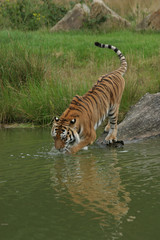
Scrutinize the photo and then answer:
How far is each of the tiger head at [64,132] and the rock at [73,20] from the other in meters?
14.6

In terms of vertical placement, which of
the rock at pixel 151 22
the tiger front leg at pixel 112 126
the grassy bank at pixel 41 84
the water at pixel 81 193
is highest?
the rock at pixel 151 22

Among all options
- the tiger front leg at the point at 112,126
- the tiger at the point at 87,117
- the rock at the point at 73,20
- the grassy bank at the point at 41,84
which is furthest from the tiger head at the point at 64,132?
the rock at the point at 73,20

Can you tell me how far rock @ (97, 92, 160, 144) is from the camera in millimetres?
7512

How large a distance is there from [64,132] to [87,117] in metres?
0.53

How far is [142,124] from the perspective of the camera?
25.1ft

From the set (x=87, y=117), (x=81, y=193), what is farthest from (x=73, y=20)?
(x=81, y=193)

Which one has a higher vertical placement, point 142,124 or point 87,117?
point 87,117

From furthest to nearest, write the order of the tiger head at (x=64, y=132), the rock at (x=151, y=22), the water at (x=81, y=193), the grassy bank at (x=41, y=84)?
the rock at (x=151, y=22) → the grassy bank at (x=41, y=84) → the tiger head at (x=64, y=132) → the water at (x=81, y=193)

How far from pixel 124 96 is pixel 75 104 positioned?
3034 mm

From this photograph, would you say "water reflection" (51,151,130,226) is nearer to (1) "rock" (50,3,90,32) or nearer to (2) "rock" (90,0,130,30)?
(2) "rock" (90,0,130,30)

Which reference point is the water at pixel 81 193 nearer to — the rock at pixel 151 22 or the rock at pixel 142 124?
the rock at pixel 142 124

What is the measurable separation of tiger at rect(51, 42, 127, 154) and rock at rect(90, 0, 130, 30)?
12.4 meters

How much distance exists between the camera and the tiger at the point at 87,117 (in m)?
5.83

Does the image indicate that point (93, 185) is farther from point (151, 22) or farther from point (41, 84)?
point (151, 22)
